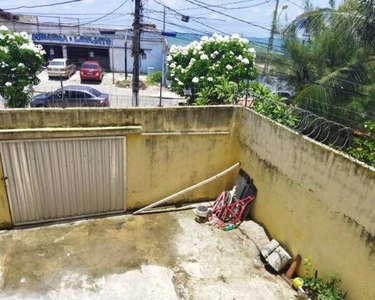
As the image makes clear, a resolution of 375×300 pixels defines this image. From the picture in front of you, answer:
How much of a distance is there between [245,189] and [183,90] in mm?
6203

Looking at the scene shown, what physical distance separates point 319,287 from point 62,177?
5.77 meters

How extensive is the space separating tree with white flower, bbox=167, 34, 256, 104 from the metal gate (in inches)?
215

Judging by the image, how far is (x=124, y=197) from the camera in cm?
786

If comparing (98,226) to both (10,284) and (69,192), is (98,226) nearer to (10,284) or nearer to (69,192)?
(69,192)

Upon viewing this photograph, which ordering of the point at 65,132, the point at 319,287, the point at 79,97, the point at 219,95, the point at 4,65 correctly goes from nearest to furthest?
the point at 319,287 < the point at 65,132 < the point at 219,95 < the point at 4,65 < the point at 79,97

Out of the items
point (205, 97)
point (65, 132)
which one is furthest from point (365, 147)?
point (65, 132)

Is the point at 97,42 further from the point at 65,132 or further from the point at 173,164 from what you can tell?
the point at 65,132

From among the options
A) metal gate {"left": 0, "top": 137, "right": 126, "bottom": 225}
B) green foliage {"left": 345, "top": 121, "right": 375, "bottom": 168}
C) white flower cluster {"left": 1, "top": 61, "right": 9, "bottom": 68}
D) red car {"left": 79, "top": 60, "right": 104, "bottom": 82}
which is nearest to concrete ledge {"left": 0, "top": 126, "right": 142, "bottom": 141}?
metal gate {"left": 0, "top": 137, "right": 126, "bottom": 225}

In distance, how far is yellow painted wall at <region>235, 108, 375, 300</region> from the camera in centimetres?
482

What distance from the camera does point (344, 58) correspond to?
33.3 feet

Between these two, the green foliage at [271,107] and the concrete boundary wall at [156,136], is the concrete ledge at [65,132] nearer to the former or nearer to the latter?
the concrete boundary wall at [156,136]

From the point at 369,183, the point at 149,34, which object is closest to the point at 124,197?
the point at 369,183

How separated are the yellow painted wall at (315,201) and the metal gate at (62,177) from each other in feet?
11.1

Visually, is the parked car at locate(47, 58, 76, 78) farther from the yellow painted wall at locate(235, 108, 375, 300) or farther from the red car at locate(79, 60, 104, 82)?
the yellow painted wall at locate(235, 108, 375, 300)
